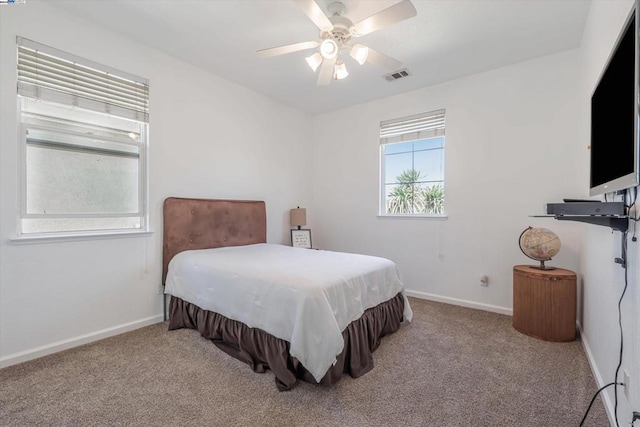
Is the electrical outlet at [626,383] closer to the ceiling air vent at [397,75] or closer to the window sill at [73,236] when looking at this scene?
the ceiling air vent at [397,75]

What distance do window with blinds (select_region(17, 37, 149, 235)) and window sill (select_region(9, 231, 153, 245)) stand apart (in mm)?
63

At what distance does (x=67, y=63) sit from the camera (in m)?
2.41

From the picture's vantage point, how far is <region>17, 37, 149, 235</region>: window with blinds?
2.25 metres

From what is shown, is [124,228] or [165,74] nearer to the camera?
[124,228]

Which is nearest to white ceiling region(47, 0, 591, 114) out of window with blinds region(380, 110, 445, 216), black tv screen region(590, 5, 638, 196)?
window with blinds region(380, 110, 445, 216)

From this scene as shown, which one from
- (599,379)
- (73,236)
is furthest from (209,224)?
(599,379)

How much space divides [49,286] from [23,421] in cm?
107

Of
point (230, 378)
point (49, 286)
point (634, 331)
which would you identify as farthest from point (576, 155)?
point (49, 286)

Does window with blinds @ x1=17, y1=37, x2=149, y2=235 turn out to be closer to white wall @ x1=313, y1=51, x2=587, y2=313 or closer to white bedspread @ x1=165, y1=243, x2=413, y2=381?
white bedspread @ x1=165, y1=243, x2=413, y2=381

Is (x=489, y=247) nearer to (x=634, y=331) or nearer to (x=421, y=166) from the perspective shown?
(x=421, y=166)

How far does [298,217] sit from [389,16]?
115 inches

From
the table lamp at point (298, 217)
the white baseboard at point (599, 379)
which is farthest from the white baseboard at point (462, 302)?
the table lamp at point (298, 217)

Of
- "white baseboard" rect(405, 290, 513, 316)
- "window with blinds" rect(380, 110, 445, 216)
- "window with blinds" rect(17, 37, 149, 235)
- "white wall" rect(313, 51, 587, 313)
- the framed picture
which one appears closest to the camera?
"window with blinds" rect(17, 37, 149, 235)

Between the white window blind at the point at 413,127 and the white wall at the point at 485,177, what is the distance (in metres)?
0.08
